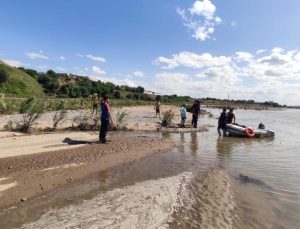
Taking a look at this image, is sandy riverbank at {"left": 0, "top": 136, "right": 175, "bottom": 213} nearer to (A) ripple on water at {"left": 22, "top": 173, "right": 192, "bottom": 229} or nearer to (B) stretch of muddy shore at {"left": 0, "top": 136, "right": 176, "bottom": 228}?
(B) stretch of muddy shore at {"left": 0, "top": 136, "right": 176, "bottom": 228}

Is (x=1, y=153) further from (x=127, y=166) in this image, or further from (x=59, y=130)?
(x=59, y=130)

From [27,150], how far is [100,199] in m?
4.83

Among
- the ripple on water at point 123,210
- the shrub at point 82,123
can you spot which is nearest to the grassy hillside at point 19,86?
the shrub at point 82,123

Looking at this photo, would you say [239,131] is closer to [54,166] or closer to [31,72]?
[54,166]

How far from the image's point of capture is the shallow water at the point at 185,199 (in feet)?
18.5

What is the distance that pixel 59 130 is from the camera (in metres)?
15.9

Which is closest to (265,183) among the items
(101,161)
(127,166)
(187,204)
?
(187,204)

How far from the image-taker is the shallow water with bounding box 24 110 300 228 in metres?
5.63

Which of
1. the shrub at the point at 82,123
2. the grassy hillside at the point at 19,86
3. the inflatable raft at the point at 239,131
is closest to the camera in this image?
the shrub at the point at 82,123

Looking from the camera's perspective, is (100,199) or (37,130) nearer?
(100,199)

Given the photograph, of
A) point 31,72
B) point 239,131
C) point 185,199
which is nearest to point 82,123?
point 239,131

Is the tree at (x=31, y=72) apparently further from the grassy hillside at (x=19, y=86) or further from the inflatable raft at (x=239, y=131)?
the inflatable raft at (x=239, y=131)

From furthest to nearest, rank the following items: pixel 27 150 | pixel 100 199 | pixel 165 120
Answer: pixel 165 120 → pixel 27 150 → pixel 100 199

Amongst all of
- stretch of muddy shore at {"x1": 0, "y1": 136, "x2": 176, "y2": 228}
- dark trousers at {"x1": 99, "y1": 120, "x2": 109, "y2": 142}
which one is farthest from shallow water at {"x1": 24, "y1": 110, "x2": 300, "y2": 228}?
dark trousers at {"x1": 99, "y1": 120, "x2": 109, "y2": 142}
